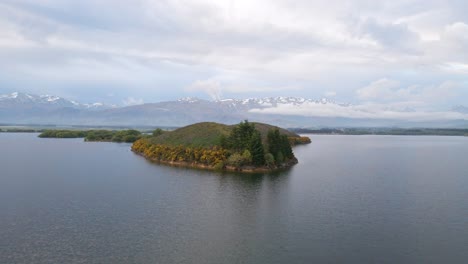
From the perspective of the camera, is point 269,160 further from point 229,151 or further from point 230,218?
point 230,218

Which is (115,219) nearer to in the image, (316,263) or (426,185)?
(316,263)

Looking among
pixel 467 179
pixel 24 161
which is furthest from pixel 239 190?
pixel 24 161

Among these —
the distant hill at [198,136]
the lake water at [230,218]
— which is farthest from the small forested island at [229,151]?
the lake water at [230,218]

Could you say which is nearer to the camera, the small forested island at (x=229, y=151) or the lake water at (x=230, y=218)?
the lake water at (x=230, y=218)

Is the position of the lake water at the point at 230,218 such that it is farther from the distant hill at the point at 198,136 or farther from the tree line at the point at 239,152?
the distant hill at the point at 198,136

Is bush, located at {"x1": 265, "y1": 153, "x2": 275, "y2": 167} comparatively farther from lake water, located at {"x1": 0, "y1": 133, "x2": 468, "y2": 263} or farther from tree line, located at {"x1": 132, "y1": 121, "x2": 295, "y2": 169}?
lake water, located at {"x1": 0, "y1": 133, "x2": 468, "y2": 263}

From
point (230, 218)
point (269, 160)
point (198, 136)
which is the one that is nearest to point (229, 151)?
point (269, 160)
